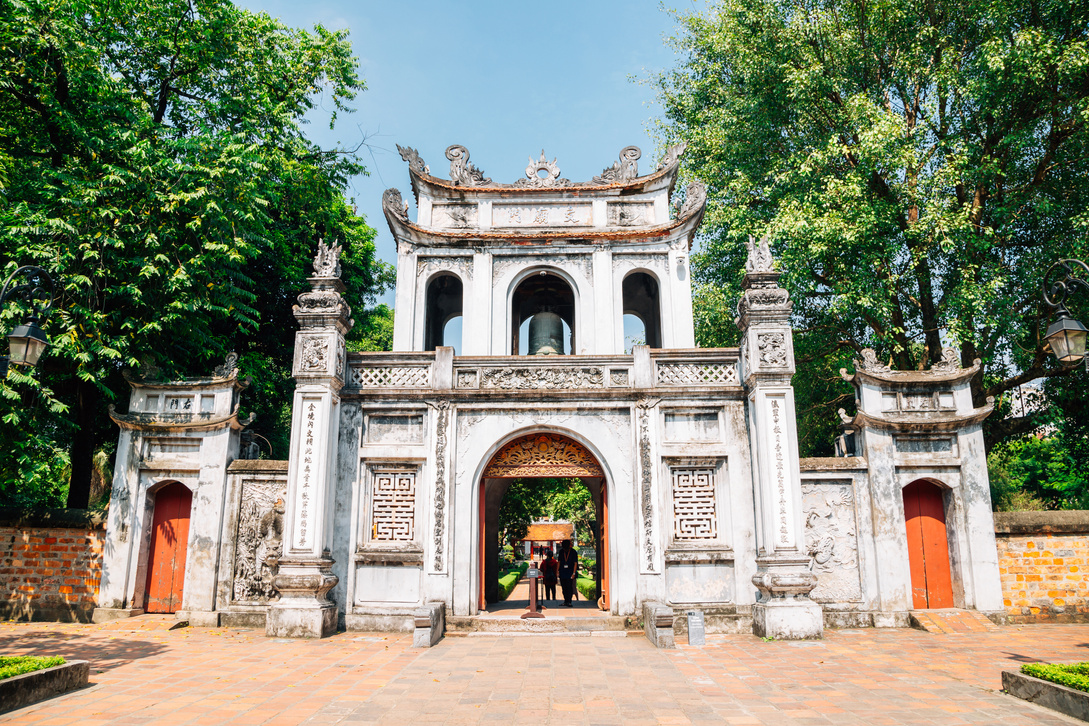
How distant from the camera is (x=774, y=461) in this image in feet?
35.4

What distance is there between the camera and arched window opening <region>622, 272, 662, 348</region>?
15.7 m

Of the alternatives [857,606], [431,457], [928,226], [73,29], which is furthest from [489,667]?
[73,29]

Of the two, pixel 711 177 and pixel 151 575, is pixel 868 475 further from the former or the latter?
pixel 151 575

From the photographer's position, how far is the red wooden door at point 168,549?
11648 mm

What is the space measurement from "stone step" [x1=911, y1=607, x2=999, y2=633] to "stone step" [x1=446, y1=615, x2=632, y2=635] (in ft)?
15.6

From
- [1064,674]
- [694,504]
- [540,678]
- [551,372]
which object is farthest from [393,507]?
[1064,674]

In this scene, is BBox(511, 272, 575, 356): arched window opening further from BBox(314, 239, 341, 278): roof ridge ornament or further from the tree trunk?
the tree trunk

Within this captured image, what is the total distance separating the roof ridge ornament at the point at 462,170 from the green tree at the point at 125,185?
380cm

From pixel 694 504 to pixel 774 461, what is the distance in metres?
1.61

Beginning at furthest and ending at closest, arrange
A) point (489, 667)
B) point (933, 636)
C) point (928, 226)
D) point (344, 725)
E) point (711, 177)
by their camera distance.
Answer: point (711, 177) < point (928, 226) < point (933, 636) < point (489, 667) < point (344, 725)

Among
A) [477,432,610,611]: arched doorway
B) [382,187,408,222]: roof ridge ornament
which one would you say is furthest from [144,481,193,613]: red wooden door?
[382,187,408,222]: roof ridge ornament

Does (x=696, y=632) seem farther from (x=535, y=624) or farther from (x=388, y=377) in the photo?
(x=388, y=377)

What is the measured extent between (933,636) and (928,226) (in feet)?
26.5

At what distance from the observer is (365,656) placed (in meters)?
9.03
